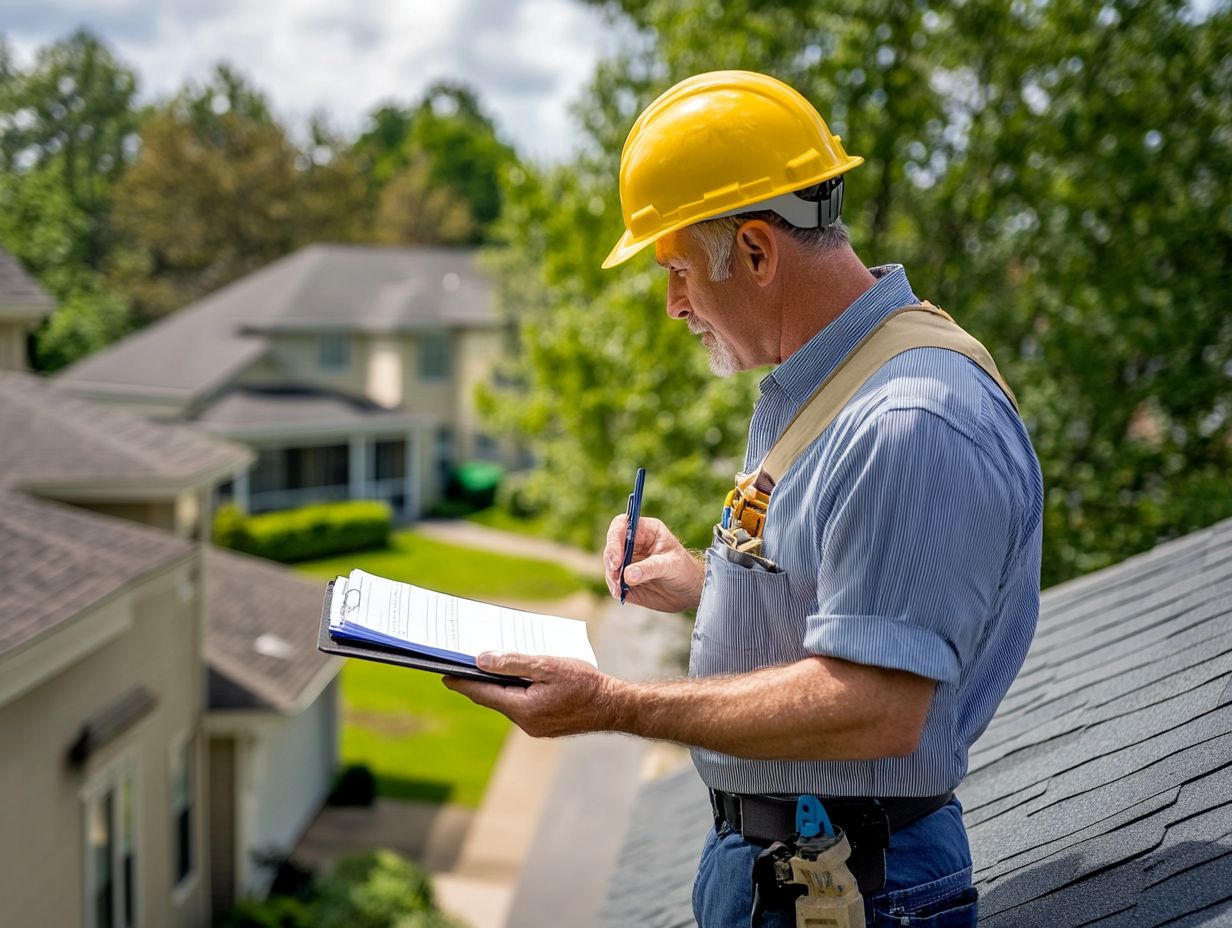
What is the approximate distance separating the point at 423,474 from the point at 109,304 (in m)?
11.7

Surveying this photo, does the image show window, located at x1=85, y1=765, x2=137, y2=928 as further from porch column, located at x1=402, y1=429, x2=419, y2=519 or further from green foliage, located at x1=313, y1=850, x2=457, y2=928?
porch column, located at x1=402, y1=429, x2=419, y2=519

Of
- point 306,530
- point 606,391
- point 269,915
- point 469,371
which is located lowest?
point 269,915

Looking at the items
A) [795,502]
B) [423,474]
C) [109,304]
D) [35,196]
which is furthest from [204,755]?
[109,304]

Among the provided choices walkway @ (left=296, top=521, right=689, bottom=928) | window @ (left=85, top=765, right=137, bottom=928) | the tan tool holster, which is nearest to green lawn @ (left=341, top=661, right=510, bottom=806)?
walkway @ (left=296, top=521, right=689, bottom=928)

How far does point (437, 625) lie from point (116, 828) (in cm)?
890

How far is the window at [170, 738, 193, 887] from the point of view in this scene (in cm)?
1170

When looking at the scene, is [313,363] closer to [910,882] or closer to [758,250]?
[758,250]

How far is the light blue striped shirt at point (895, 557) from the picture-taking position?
1.78 m

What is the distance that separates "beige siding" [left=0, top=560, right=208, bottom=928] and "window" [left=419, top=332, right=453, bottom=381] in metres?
26.5

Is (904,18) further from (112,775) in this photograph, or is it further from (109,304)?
(109,304)

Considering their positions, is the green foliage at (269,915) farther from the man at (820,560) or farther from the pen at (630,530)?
the man at (820,560)

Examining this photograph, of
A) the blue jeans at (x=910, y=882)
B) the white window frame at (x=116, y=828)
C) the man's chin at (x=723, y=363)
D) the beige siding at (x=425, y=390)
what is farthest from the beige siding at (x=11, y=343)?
the beige siding at (x=425, y=390)

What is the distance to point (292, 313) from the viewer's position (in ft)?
113

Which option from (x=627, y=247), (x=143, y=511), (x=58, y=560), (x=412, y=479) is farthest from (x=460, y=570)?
(x=627, y=247)
